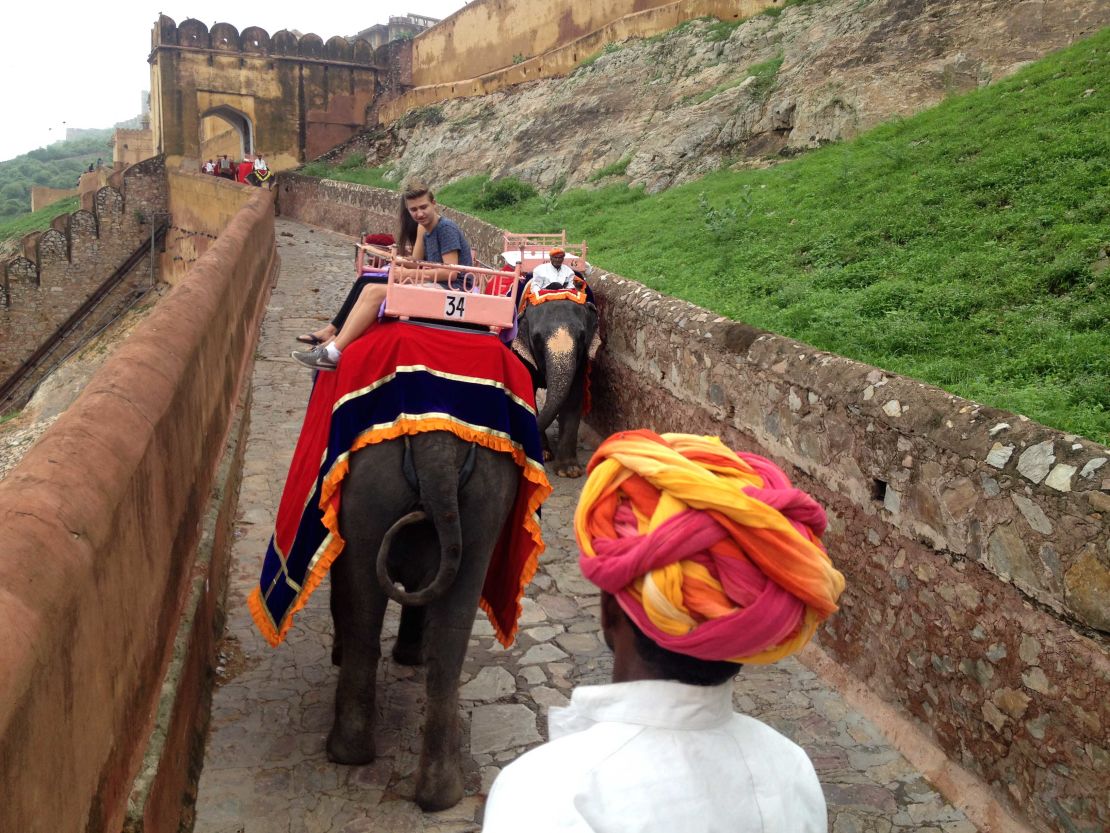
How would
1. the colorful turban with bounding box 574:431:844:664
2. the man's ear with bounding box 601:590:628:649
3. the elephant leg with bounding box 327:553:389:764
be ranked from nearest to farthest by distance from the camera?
the colorful turban with bounding box 574:431:844:664
the man's ear with bounding box 601:590:628:649
the elephant leg with bounding box 327:553:389:764

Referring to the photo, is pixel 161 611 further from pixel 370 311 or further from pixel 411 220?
pixel 411 220

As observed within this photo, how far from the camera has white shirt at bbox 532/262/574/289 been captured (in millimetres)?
8547

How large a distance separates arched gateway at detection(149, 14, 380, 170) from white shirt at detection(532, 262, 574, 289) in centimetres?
2991

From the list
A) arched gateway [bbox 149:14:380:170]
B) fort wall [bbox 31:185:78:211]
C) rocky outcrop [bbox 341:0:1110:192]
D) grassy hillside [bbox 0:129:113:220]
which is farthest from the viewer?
grassy hillside [bbox 0:129:113:220]

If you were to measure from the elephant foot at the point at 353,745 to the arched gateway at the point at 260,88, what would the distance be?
3424cm

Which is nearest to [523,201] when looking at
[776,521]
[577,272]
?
[577,272]

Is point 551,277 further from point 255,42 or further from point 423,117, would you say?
point 255,42

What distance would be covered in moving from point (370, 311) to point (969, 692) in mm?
2954

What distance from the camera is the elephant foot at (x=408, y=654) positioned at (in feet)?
16.8

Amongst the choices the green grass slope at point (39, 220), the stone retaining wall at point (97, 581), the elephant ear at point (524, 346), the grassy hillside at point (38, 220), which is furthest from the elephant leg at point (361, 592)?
the grassy hillside at point (38, 220)

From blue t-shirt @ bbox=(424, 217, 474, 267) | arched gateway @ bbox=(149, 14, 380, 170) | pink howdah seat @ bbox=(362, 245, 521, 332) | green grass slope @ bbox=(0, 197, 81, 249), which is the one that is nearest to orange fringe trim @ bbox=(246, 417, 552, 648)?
pink howdah seat @ bbox=(362, 245, 521, 332)

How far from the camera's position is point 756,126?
1627cm

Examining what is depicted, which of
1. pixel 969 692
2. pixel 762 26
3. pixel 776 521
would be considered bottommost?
pixel 969 692

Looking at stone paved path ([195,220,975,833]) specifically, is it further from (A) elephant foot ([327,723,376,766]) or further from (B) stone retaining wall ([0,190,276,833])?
(B) stone retaining wall ([0,190,276,833])
